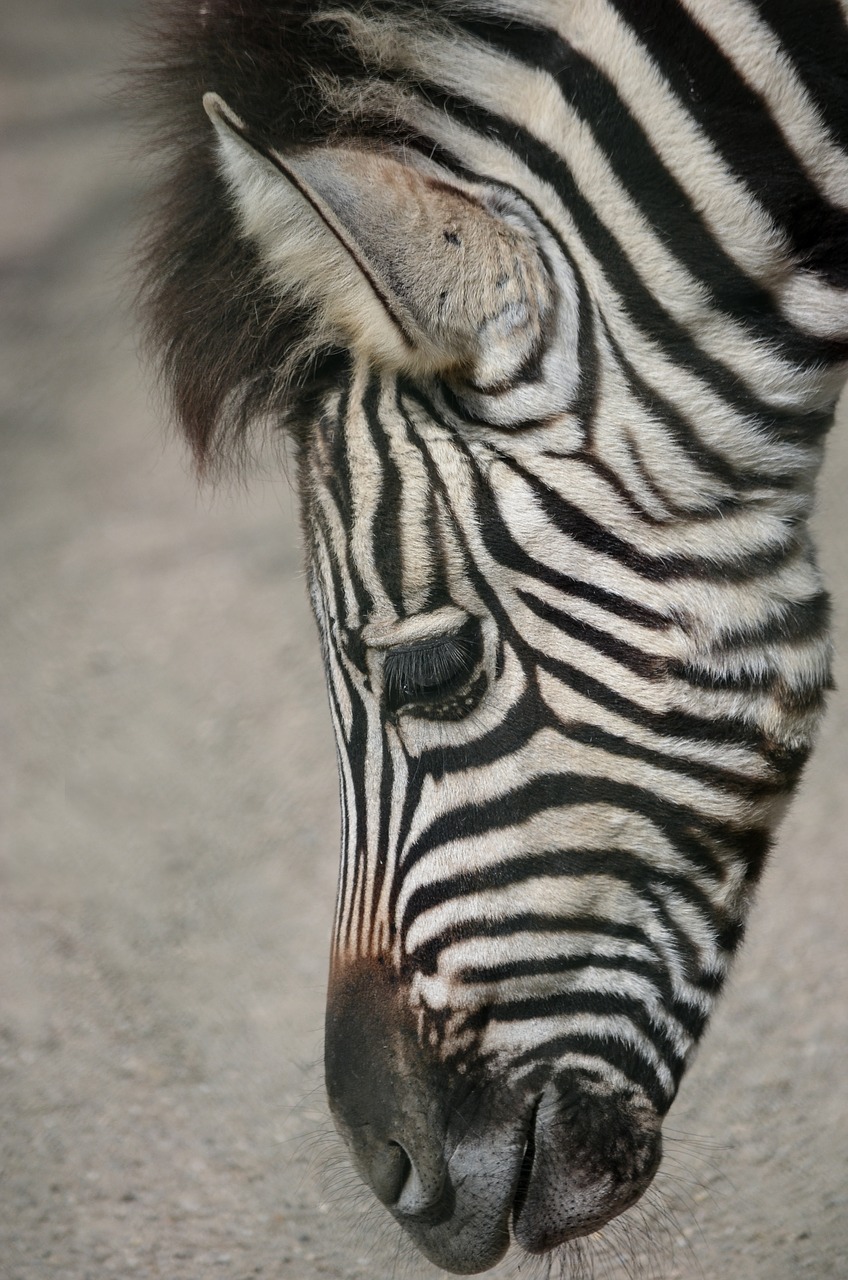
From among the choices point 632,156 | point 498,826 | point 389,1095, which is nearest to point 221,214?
point 632,156

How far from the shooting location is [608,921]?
2203 millimetres

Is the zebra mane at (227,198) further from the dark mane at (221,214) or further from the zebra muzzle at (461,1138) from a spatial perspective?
the zebra muzzle at (461,1138)

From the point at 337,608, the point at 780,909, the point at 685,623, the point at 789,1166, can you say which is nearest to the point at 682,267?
the point at 685,623

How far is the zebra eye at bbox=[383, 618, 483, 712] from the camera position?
2.10 meters

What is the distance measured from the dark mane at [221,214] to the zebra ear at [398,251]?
135mm

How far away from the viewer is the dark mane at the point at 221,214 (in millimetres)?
2109

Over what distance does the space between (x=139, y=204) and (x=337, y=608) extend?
1.08 m

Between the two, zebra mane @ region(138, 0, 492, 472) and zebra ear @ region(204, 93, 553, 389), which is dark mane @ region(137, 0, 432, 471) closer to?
zebra mane @ region(138, 0, 492, 472)

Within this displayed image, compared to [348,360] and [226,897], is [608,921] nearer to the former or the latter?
[348,360]

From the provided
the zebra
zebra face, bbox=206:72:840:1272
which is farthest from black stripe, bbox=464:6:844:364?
zebra face, bbox=206:72:840:1272

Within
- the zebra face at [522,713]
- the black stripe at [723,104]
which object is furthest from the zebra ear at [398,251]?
the black stripe at [723,104]

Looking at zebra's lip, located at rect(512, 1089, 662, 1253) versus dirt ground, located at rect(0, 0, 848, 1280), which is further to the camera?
dirt ground, located at rect(0, 0, 848, 1280)

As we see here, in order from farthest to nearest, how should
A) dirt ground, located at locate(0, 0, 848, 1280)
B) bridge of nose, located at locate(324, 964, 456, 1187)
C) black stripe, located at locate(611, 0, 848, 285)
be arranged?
dirt ground, located at locate(0, 0, 848, 1280)
bridge of nose, located at locate(324, 964, 456, 1187)
black stripe, located at locate(611, 0, 848, 285)

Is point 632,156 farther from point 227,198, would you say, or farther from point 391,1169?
point 391,1169
